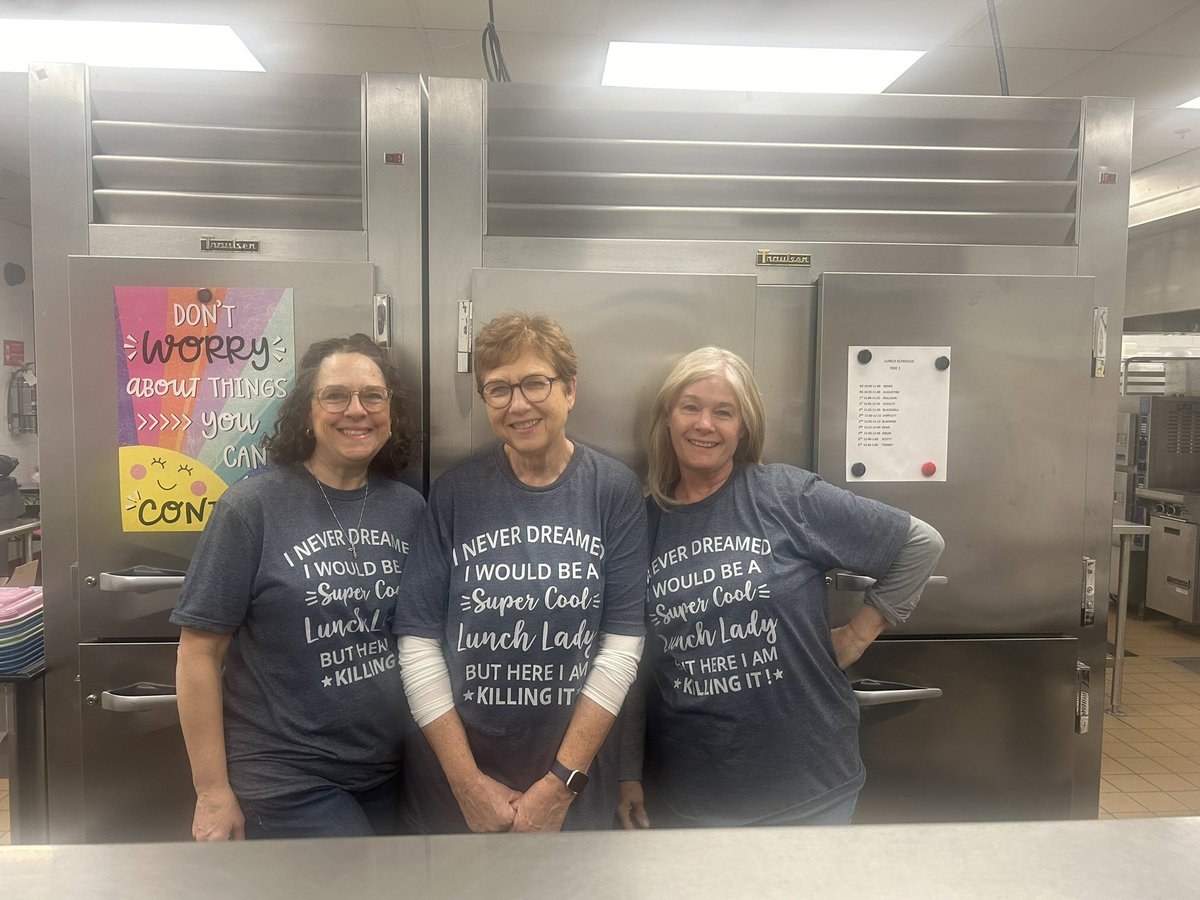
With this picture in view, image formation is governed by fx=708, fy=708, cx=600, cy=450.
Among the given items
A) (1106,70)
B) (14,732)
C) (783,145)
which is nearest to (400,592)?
(14,732)

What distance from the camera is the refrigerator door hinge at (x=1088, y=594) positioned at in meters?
1.64

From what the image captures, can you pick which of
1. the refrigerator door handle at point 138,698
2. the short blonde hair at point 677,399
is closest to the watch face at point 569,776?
the short blonde hair at point 677,399

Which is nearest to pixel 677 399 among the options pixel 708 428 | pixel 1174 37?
pixel 708 428

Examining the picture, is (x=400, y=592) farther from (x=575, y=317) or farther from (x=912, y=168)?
(x=912, y=168)

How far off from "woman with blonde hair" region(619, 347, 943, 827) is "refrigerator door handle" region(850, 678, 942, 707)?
8.6 inches

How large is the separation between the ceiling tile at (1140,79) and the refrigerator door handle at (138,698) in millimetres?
3175

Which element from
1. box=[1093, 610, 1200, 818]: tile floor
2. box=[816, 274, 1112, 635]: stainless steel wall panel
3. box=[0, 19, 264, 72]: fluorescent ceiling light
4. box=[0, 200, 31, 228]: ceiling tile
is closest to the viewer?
box=[816, 274, 1112, 635]: stainless steel wall panel

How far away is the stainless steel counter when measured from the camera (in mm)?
499

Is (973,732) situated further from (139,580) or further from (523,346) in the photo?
(139,580)

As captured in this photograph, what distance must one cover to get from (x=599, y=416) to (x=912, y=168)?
92 cm

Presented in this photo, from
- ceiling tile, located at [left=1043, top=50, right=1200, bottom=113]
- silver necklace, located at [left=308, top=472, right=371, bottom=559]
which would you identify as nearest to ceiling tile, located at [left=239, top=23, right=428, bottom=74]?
silver necklace, located at [left=308, top=472, right=371, bottom=559]

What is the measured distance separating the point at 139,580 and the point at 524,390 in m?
0.89

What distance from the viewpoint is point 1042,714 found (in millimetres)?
1642

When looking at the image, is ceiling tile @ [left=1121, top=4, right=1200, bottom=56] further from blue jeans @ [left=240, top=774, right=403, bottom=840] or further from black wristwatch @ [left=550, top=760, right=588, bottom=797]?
blue jeans @ [left=240, top=774, right=403, bottom=840]
